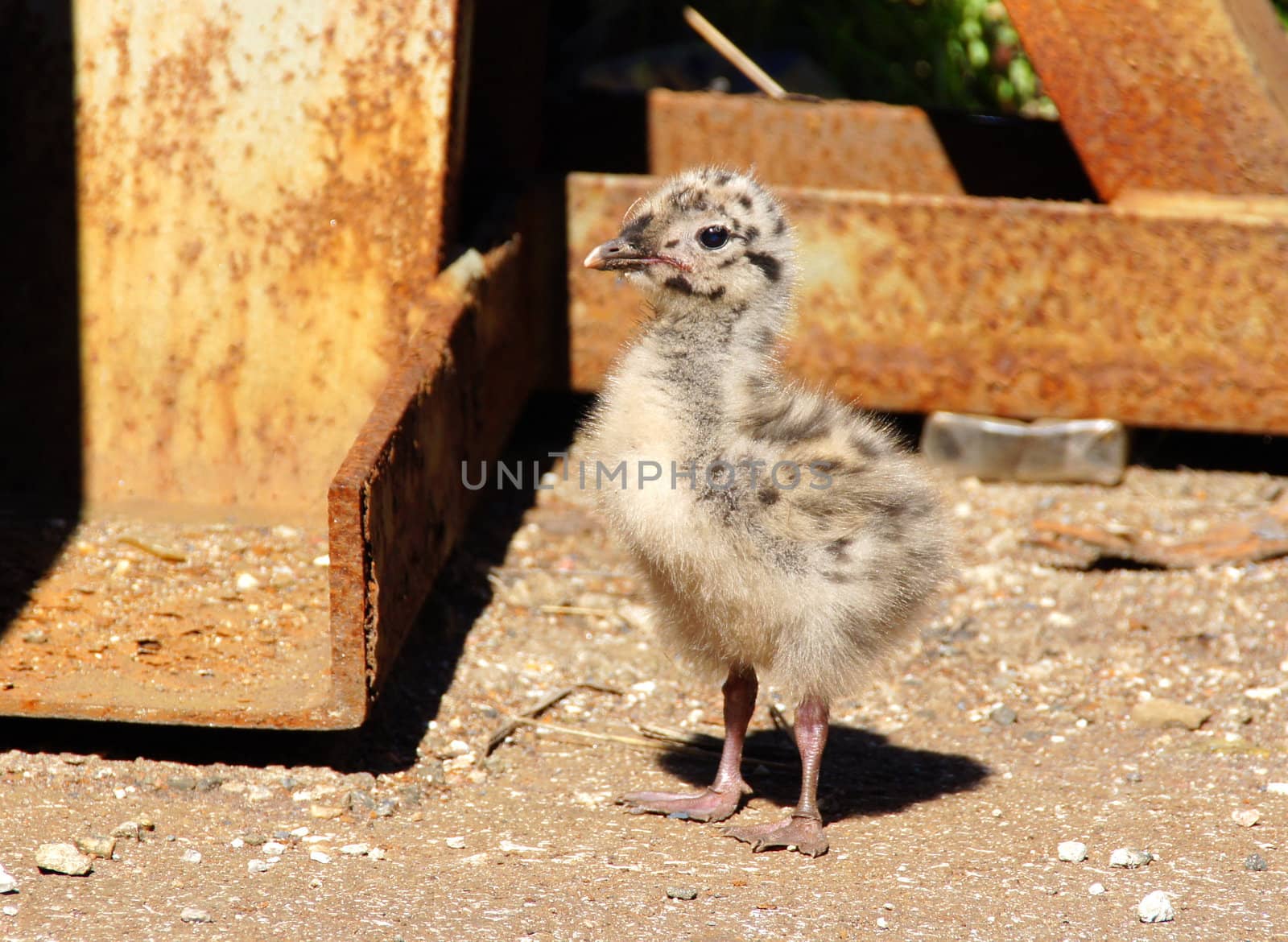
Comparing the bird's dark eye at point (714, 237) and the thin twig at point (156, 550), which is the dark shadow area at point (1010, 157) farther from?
the thin twig at point (156, 550)

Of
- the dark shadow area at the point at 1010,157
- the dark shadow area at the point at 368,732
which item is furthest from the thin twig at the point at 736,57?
the dark shadow area at the point at 368,732

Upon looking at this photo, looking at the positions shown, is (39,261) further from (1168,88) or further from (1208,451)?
(1208,451)

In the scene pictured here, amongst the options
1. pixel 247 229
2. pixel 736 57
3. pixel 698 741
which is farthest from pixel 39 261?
pixel 736 57

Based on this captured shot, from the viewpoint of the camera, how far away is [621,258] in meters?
3.93

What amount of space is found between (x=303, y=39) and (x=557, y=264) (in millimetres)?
1514

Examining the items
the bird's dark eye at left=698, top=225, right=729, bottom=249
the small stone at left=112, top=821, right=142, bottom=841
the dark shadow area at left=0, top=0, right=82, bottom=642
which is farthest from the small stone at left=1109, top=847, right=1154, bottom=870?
the dark shadow area at left=0, top=0, right=82, bottom=642

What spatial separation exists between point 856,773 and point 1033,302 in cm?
244

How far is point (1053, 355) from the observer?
611 cm

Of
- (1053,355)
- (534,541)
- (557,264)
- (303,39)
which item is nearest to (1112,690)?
(1053,355)

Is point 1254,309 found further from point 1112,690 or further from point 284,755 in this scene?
point 284,755

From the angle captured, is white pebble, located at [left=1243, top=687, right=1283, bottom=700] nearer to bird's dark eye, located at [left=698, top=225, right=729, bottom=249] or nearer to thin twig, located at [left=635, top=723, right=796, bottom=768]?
thin twig, located at [left=635, top=723, right=796, bottom=768]

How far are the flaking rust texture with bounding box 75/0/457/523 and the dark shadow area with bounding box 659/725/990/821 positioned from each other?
1.65 metres

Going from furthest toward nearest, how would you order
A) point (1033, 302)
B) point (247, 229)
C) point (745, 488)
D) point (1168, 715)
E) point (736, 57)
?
point (736, 57)
point (1033, 302)
point (247, 229)
point (1168, 715)
point (745, 488)

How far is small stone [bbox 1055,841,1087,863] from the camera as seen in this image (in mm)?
3668
